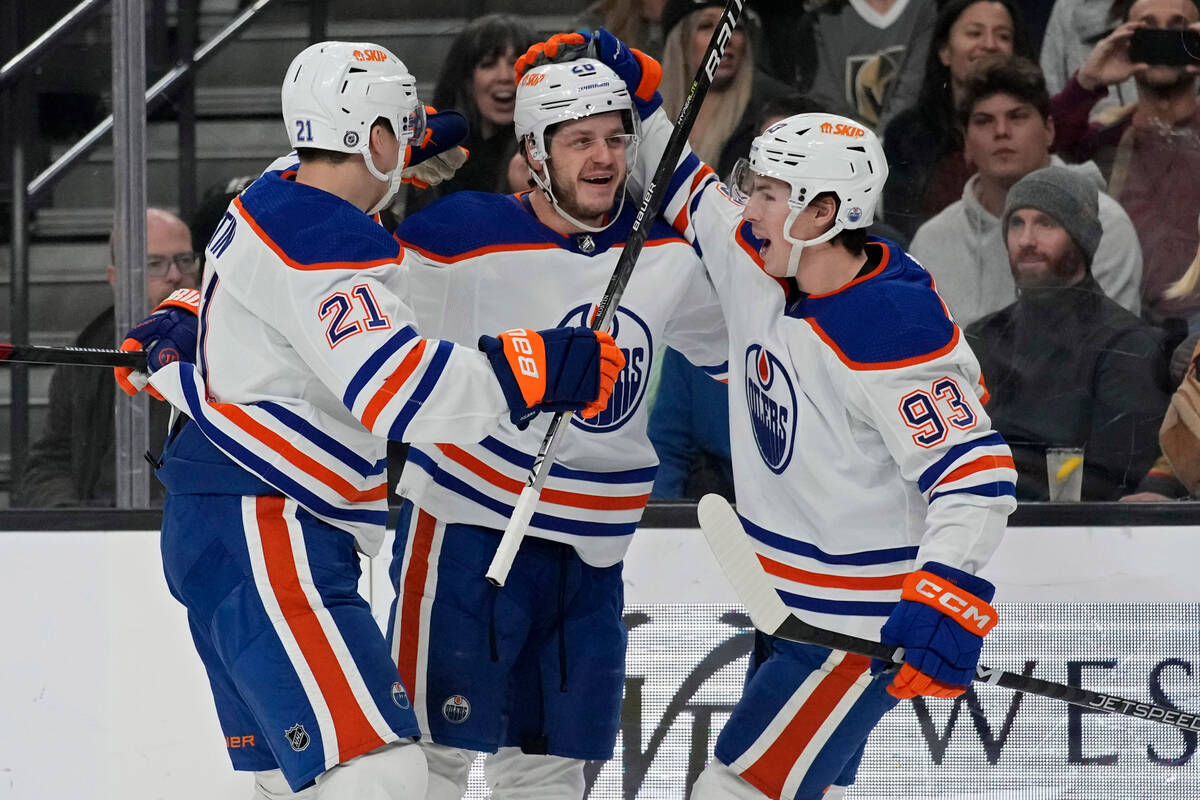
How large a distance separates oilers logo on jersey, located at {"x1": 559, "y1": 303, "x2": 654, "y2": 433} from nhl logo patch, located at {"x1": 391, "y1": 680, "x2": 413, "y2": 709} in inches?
20.6

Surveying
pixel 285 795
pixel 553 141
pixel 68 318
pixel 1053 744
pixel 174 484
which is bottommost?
pixel 1053 744

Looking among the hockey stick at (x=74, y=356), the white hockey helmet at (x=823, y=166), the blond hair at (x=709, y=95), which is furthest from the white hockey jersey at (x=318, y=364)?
the blond hair at (x=709, y=95)

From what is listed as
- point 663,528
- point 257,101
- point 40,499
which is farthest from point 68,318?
point 663,528

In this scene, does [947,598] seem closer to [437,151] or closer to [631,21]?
[437,151]

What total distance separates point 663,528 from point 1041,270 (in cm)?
101

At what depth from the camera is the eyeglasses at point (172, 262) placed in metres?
3.07

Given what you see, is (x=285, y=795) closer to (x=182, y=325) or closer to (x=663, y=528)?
(x=182, y=325)

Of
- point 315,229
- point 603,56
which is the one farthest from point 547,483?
point 603,56

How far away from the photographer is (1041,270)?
316cm

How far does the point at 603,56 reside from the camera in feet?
7.64

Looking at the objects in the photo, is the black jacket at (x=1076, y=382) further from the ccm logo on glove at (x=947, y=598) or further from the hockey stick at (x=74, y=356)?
the hockey stick at (x=74, y=356)

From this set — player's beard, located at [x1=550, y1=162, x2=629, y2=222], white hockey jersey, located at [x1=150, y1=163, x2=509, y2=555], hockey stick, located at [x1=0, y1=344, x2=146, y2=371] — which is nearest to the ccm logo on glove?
white hockey jersey, located at [x1=150, y1=163, x2=509, y2=555]

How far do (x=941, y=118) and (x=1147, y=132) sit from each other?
1.45 feet

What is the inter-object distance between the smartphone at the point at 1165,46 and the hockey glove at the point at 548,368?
1.75 m
